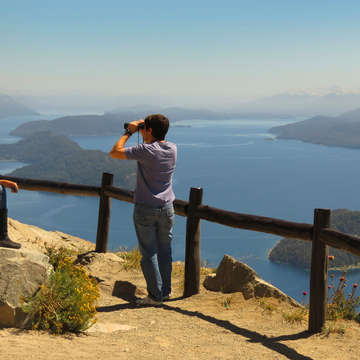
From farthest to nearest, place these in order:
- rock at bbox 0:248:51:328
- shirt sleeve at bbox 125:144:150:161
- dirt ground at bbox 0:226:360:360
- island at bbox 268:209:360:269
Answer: island at bbox 268:209:360:269 → shirt sleeve at bbox 125:144:150:161 → rock at bbox 0:248:51:328 → dirt ground at bbox 0:226:360:360

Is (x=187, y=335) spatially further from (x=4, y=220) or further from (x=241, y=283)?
(x=4, y=220)

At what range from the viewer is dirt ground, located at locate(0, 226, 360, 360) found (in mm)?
3780

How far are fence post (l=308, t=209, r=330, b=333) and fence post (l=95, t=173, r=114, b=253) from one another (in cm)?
384

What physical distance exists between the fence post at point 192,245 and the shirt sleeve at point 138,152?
117cm

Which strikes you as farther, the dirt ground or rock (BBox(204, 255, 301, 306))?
rock (BBox(204, 255, 301, 306))

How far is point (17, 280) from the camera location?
4.09 meters

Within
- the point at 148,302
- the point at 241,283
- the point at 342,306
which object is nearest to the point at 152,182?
the point at 148,302

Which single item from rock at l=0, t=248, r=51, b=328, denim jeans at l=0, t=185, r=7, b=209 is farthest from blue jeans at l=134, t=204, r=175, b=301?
denim jeans at l=0, t=185, r=7, b=209

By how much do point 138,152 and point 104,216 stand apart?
3.24 meters

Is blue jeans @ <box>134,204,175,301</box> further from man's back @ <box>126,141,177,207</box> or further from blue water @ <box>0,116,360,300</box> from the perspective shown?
blue water @ <box>0,116,360,300</box>

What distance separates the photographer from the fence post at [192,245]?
19.1 feet

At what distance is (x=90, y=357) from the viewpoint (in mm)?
3535

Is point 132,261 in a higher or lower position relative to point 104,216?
lower

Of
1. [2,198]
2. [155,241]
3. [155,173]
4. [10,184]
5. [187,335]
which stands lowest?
[187,335]
